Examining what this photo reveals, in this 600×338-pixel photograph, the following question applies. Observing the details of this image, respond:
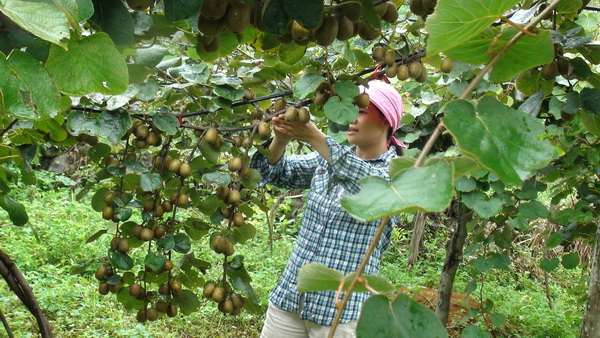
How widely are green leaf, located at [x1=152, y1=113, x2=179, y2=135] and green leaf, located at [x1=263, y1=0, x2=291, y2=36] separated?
2.13 ft

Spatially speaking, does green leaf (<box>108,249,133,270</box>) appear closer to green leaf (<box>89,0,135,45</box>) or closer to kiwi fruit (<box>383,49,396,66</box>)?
kiwi fruit (<box>383,49,396,66</box>)

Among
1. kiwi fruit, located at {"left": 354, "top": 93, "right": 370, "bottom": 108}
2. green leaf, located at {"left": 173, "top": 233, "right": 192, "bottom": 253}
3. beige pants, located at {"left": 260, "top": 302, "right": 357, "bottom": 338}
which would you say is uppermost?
kiwi fruit, located at {"left": 354, "top": 93, "right": 370, "bottom": 108}

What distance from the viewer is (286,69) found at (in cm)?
134

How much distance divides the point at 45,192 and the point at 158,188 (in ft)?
16.3

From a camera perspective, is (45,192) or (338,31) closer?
(338,31)

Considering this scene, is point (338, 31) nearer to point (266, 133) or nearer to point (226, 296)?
point (266, 133)

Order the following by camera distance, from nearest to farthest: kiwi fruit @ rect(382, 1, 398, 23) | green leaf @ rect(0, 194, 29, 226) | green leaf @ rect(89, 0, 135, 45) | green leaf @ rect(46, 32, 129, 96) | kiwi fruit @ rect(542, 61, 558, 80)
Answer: green leaf @ rect(46, 32, 129, 96), green leaf @ rect(89, 0, 135, 45), kiwi fruit @ rect(382, 1, 398, 23), kiwi fruit @ rect(542, 61, 558, 80), green leaf @ rect(0, 194, 29, 226)

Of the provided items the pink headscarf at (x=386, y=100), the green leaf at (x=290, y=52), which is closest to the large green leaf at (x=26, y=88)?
the green leaf at (x=290, y=52)

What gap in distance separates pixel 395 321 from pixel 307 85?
30.8 inches

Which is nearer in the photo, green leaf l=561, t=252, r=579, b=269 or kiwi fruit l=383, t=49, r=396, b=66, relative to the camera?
kiwi fruit l=383, t=49, r=396, b=66

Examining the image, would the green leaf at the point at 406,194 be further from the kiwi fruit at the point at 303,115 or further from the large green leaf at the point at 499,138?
the kiwi fruit at the point at 303,115

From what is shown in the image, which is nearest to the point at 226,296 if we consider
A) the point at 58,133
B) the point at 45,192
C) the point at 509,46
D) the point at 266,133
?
the point at 266,133

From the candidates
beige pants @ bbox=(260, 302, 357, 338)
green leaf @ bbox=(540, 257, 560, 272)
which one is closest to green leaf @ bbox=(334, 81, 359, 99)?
beige pants @ bbox=(260, 302, 357, 338)

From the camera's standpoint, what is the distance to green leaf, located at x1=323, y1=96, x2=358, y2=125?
3.78 ft
